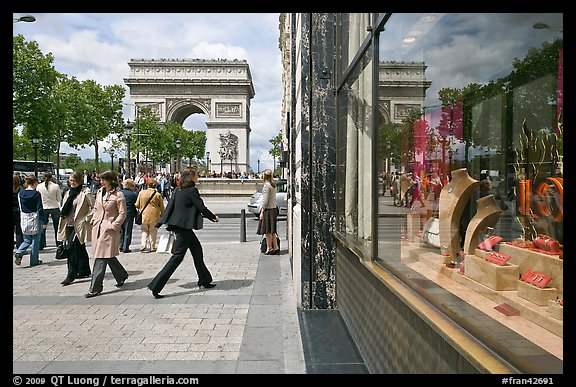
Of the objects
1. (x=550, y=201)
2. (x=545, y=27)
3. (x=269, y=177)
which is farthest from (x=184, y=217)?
(x=545, y=27)

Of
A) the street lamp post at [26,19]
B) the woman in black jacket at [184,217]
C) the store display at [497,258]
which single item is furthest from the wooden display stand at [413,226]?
the woman in black jacket at [184,217]

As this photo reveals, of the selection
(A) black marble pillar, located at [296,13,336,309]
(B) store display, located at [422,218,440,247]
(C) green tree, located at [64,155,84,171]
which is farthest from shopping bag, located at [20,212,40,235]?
(C) green tree, located at [64,155,84,171]

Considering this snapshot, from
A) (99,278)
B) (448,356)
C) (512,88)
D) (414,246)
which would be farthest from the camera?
(99,278)

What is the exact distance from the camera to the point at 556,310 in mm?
1997

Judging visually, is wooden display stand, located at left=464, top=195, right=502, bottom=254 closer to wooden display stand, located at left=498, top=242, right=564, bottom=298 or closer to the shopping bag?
wooden display stand, located at left=498, top=242, right=564, bottom=298

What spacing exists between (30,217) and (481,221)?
378 inches

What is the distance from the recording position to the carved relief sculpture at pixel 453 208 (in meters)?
2.98

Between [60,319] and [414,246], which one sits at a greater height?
[414,246]

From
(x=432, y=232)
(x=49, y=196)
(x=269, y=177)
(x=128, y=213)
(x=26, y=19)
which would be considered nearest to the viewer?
(x=26, y=19)

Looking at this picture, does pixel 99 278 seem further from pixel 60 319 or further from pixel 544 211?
pixel 544 211

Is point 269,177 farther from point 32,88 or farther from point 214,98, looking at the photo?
point 214,98
